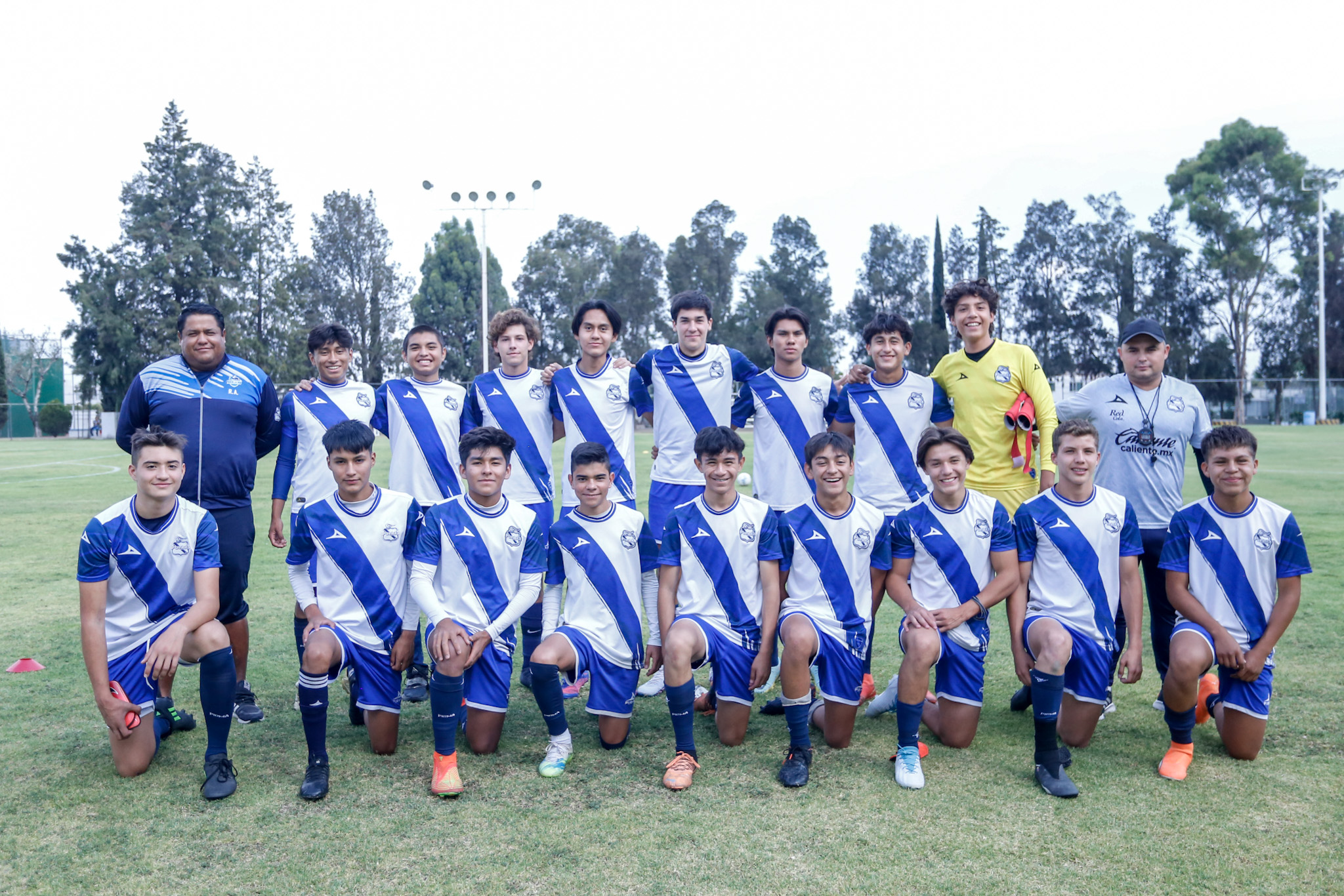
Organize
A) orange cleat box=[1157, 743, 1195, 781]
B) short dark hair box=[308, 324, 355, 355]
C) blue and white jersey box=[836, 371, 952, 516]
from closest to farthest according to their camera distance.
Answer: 1. orange cleat box=[1157, 743, 1195, 781]
2. blue and white jersey box=[836, 371, 952, 516]
3. short dark hair box=[308, 324, 355, 355]

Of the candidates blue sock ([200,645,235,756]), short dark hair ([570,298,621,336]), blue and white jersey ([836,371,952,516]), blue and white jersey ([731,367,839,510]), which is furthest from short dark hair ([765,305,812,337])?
blue sock ([200,645,235,756])

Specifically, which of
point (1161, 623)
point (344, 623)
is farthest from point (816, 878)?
point (1161, 623)

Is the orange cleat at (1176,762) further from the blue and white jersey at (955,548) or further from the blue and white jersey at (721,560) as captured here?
the blue and white jersey at (721,560)

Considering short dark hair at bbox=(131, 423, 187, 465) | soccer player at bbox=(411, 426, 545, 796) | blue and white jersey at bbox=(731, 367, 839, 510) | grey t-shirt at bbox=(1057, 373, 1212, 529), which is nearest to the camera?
short dark hair at bbox=(131, 423, 187, 465)

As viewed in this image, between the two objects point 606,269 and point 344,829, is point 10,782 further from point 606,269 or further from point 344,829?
point 606,269

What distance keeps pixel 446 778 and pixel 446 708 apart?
27cm

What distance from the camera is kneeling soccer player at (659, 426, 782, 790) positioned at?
404 cm

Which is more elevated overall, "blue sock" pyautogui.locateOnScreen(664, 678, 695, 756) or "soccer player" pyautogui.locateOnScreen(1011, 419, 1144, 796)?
"soccer player" pyautogui.locateOnScreen(1011, 419, 1144, 796)

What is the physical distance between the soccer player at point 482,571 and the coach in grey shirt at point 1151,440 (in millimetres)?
2837

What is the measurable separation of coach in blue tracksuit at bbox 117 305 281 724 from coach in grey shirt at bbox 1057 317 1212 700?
419cm

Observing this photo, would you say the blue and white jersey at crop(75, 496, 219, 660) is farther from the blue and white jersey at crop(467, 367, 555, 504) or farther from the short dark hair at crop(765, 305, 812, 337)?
the short dark hair at crop(765, 305, 812, 337)

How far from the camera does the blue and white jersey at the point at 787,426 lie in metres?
4.94

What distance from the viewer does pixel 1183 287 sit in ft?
154

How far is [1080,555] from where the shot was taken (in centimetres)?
403
